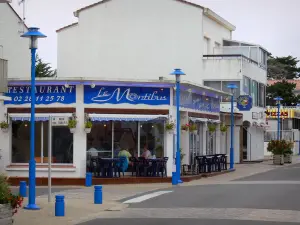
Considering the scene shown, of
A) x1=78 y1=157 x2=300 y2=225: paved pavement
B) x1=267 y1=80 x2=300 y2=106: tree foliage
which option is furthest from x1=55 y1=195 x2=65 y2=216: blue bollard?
x1=267 y1=80 x2=300 y2=106: tree foliage

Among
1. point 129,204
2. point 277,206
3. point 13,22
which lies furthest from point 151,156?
point 13,22

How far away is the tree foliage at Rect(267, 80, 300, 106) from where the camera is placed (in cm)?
8283

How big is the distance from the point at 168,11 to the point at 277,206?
84.4ft

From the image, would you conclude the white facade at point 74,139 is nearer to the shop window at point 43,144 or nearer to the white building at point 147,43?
the shop window at point 43,144

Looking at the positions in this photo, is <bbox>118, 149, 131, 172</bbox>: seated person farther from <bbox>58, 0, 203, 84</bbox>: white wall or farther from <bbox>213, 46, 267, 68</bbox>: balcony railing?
<bbox>213, 46, 267, 68</bbox>: balcony railing

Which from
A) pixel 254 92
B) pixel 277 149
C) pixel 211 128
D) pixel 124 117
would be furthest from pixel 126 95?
pixel 254 92

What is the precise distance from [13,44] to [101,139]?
12.7 metres

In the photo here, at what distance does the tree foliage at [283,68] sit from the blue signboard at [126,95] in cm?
7159

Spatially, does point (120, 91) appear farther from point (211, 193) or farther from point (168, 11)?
point (168, 11)

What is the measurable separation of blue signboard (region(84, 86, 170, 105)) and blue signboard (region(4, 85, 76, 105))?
29.1 inches

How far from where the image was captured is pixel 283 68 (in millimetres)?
100875

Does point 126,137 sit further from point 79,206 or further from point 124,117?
point 79,206

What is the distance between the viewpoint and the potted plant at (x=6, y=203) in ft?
47.3

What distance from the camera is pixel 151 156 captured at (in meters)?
30.5
